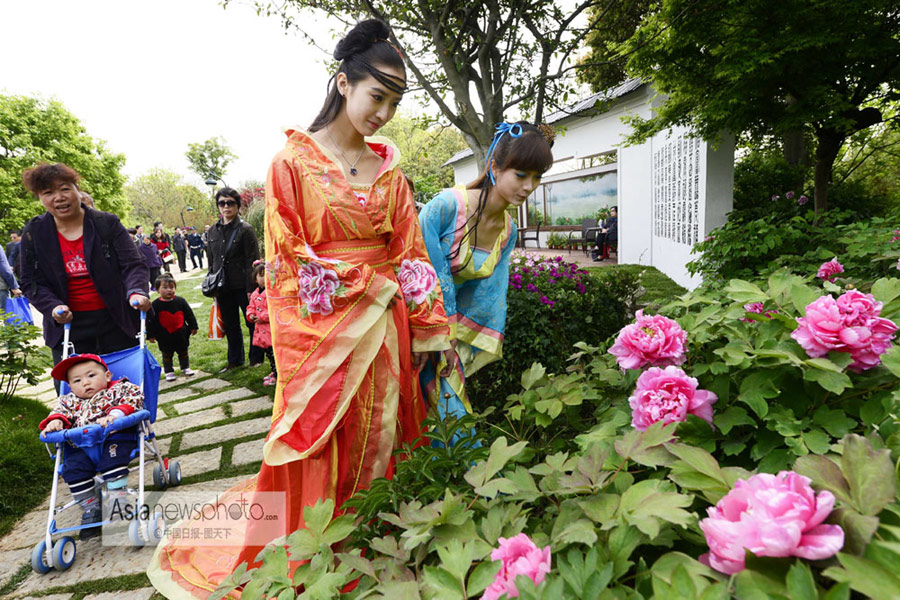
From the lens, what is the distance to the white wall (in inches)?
252

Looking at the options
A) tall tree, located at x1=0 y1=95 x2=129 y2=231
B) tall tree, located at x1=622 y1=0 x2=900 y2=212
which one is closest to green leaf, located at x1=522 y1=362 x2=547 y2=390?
tall tree, located at x1=622 y1=0 x2=900 y2=212

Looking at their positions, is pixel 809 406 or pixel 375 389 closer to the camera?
pixel 809 406

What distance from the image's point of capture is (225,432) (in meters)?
3.81

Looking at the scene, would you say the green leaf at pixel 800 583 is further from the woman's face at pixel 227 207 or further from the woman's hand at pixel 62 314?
the woman's face at pixel 227 207

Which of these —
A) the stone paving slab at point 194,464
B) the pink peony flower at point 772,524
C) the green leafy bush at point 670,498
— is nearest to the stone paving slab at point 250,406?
the stone paving slab at point 194,464

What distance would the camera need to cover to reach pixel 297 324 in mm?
1775

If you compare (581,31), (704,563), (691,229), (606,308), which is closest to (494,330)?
(606,308)

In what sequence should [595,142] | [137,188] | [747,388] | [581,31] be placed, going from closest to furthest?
[747,388], [581,31], [595,142], [137,188]

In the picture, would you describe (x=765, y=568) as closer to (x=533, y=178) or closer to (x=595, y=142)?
(x=533, y=178)

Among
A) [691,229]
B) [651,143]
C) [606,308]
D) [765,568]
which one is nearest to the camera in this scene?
[765,568]

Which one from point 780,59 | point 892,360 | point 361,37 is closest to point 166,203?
point 780,59

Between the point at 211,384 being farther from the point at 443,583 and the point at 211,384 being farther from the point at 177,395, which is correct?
the point at 443,583

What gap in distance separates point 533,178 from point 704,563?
185cm

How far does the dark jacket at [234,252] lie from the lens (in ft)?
17.3
